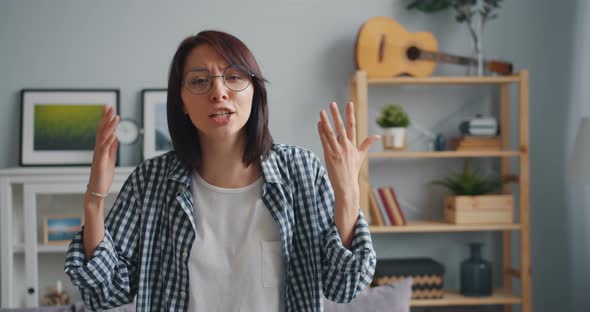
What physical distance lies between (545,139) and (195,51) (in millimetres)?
2444

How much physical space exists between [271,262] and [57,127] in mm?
2080

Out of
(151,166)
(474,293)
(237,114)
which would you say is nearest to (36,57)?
(151,166)

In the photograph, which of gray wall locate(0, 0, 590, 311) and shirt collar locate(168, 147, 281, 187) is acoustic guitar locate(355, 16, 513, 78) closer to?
gray wall locate(0, 0, 590, 311)

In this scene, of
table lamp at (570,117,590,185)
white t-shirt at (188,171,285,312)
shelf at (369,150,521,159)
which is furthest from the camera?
shelf at (369,150,521,159)

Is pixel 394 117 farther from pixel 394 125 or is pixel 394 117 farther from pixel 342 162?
pixel 342 162

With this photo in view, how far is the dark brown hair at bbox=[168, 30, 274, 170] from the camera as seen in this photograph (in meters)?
1.22

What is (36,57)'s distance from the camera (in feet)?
9.88

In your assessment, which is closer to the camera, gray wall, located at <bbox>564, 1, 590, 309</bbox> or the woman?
the woman

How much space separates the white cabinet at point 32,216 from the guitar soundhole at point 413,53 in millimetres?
1429

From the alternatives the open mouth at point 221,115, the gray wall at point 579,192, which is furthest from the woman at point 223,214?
the gray wall at point 579,192

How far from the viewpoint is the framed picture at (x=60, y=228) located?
2730mm

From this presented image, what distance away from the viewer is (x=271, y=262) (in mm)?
1257

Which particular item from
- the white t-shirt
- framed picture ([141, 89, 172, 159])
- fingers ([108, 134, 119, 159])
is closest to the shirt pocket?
the white t-shirt

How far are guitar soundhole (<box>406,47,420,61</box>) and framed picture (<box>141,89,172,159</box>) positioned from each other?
3.96 ft
